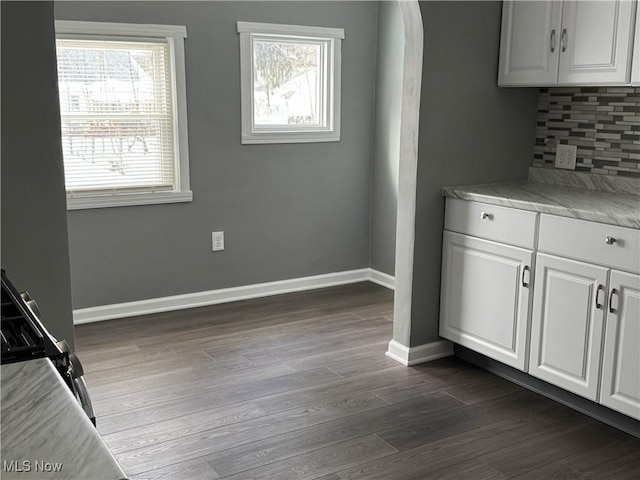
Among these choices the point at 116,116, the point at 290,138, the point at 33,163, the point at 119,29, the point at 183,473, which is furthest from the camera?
the point at 290,138

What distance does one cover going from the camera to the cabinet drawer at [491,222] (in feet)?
9.96

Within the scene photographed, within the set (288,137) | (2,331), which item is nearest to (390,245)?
(288,137)

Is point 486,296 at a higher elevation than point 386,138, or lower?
lower

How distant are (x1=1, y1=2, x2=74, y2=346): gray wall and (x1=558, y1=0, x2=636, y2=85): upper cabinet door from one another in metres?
2.13

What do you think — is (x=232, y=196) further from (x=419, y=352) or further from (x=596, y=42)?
(x=596, y=42)

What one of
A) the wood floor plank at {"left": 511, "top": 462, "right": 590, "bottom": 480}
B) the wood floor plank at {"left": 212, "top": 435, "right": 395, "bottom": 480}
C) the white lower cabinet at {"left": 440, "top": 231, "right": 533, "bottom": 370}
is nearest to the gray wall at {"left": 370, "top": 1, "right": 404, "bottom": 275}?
the white lower cabinet at {"left": 440, "top": 231, "right": 533, "bottom": 370}

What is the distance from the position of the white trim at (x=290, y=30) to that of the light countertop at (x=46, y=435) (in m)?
3.55

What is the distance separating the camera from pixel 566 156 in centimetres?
349

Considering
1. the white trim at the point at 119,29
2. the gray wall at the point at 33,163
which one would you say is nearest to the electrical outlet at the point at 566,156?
the white trim at the point at 119,29

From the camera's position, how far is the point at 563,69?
10.2ft

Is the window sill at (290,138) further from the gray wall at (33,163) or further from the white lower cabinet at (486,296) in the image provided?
the gray wall at (33,163)

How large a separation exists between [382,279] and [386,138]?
3.34ft

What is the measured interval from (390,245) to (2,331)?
3.72m

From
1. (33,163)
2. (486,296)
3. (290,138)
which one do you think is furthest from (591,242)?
(290,138)
